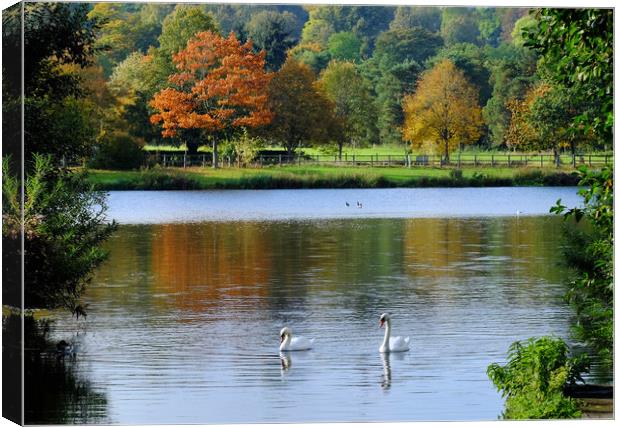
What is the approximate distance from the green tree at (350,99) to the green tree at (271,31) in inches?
24.7

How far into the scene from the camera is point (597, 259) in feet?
39.3

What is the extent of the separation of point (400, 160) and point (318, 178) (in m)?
1.14

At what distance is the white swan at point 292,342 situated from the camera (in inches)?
517

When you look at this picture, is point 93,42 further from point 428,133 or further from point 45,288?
point 428,133

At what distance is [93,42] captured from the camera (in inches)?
513

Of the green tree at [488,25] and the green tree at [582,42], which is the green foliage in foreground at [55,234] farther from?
the green tree at [582,42]

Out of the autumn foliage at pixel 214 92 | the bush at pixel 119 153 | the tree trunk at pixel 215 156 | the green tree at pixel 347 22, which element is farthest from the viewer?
the tree trunk at pixel 215 156

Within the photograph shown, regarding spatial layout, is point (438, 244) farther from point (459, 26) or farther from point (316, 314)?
point (459, 26)

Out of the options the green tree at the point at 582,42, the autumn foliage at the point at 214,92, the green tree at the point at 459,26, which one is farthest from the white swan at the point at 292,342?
the green tree at the point at 582,42

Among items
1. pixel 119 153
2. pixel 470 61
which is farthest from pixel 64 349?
pixel 470 61

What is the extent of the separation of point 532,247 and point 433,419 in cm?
996

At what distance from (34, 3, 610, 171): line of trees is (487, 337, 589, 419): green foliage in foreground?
2.47m

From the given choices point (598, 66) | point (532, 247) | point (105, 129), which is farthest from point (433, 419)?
point (532, 247)

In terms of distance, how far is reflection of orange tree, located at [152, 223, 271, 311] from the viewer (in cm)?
1667
